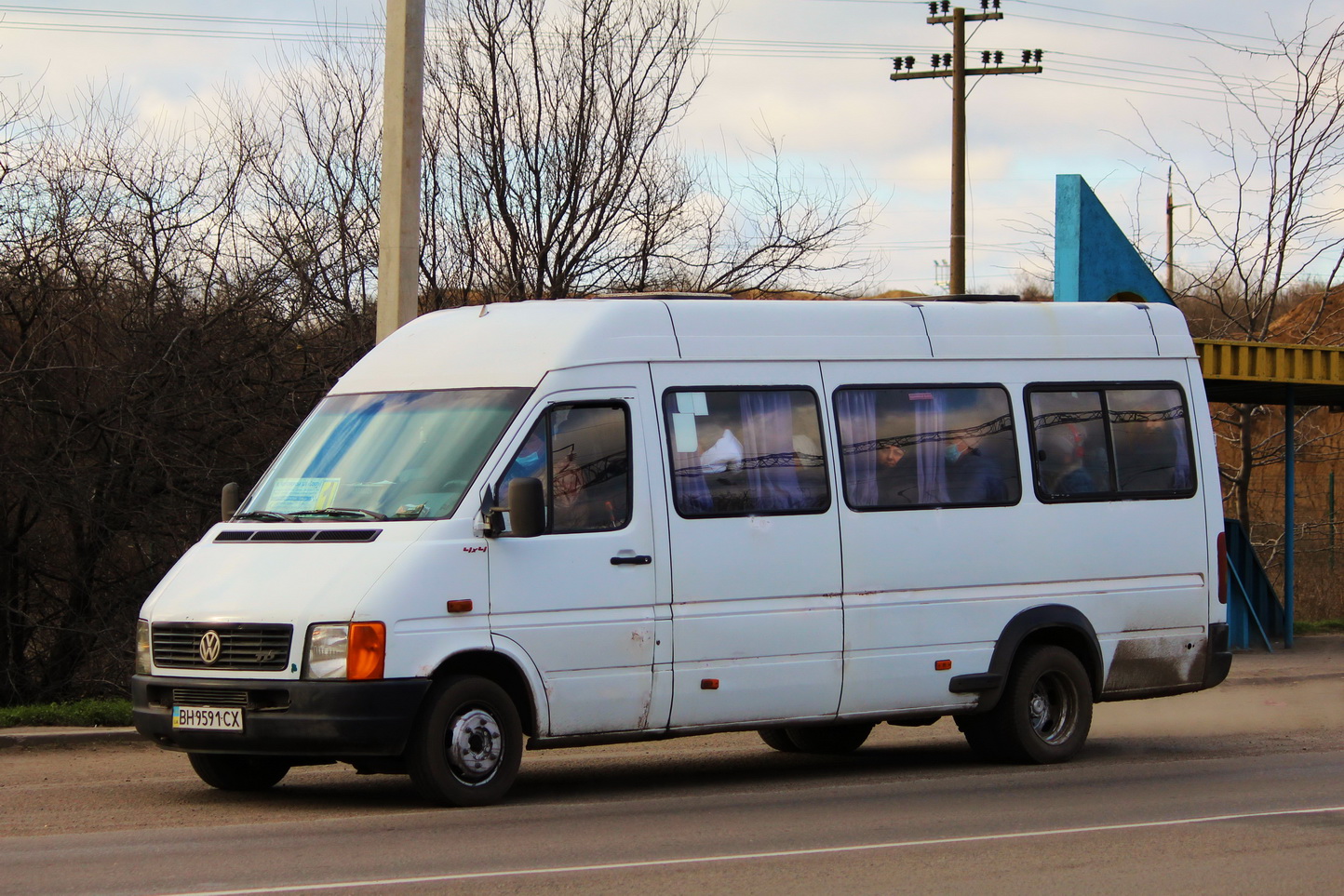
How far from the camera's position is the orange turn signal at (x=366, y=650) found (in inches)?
310

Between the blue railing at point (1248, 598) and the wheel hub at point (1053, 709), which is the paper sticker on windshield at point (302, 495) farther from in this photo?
the blue railing at point (1248, 598)

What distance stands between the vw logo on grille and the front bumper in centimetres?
10

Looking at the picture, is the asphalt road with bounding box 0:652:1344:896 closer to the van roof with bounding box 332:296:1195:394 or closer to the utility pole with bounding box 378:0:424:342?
the van roof with bounding box 332:296:1195:394

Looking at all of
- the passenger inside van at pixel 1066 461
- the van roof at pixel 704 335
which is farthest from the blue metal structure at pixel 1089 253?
the passenger inside van at pixel 1066 461

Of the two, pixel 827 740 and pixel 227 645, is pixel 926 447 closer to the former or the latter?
pixel 827 740

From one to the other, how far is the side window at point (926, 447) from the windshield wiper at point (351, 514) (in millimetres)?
2819

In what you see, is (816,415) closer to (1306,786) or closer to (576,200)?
(1306,786)

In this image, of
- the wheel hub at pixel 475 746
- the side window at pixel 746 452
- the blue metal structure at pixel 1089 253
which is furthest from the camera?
the blue metal structure at pixel 1089 253

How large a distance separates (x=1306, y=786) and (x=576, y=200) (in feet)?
46.7

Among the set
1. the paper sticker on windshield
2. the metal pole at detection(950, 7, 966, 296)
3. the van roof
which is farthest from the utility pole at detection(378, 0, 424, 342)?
the metal pole at detection(950, 7, 966, 296)

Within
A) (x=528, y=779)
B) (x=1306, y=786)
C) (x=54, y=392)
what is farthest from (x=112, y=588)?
(x=1306, y=786)

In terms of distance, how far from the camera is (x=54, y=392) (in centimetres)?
1506

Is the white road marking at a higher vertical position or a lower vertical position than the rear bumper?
lower

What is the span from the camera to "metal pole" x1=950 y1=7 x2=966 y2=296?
27219 mm
